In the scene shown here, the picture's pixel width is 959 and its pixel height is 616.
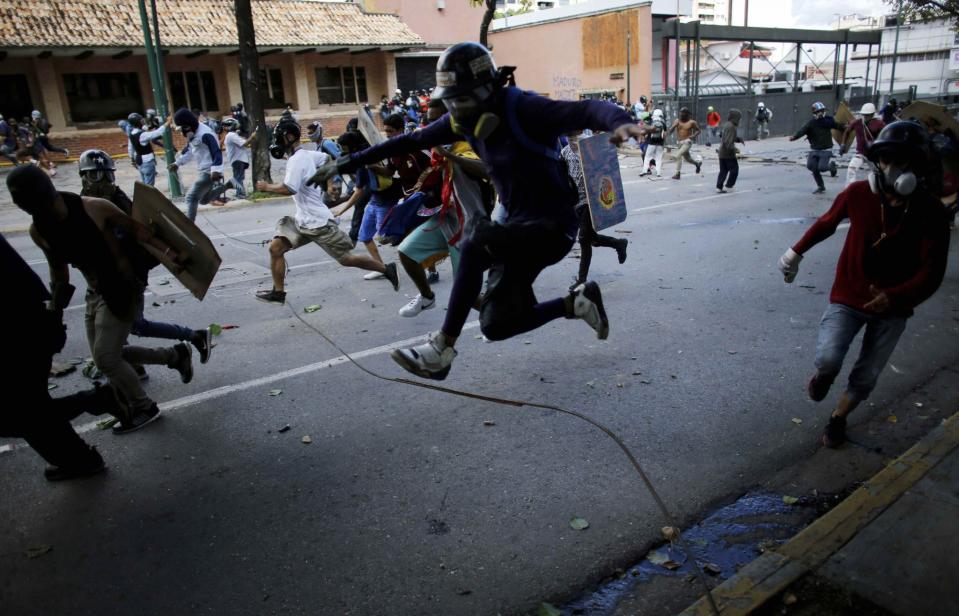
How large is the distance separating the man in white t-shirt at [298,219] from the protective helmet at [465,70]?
3618 mm

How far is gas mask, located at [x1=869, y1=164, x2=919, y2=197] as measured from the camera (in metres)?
3.35

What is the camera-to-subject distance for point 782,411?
4.58 meters

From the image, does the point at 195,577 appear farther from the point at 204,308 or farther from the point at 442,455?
the point at 204,308

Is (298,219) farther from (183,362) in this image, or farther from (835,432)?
(835,432)

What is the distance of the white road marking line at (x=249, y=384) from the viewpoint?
4.73 meters

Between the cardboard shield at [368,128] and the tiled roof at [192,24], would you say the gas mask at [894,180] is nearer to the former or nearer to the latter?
the cardboard shield at [368,128]

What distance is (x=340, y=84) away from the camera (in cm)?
3047

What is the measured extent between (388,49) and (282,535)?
29.4 metres

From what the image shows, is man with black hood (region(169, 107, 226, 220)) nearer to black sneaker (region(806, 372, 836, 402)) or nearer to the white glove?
the white glove

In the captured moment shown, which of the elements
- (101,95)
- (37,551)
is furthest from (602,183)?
(101,95)

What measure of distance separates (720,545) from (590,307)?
1.34 meters


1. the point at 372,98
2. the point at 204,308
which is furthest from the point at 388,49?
the point at 204,308

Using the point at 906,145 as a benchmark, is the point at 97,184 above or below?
below

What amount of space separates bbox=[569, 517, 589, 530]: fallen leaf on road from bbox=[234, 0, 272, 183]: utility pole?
14.1m
